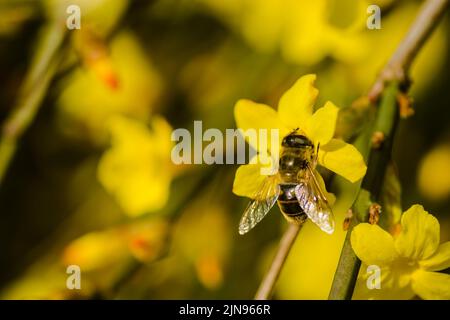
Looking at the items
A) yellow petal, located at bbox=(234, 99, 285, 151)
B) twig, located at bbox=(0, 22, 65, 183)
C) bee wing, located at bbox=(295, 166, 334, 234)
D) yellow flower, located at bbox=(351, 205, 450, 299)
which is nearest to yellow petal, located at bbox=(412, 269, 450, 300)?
yellow flower, located at bbox=(351, 205, 450, 299)

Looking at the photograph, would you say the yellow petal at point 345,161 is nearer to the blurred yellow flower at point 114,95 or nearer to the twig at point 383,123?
the twig at point 383,123

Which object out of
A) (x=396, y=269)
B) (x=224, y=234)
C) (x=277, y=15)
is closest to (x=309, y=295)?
(x=224, y=234)

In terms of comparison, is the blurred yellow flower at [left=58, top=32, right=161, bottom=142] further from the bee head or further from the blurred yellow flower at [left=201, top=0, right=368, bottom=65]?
the bee head

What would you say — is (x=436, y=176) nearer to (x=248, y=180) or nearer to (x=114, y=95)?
(x=248, y=180)

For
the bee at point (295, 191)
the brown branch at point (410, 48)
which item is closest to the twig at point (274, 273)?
the bee at point (295, 191)

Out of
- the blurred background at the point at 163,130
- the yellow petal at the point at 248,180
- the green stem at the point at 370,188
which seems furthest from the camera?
the blurred background at the point at 163,130

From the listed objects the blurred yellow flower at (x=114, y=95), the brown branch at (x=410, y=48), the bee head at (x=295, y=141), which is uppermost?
the blurred yellow flower at (x=114, y=95)
